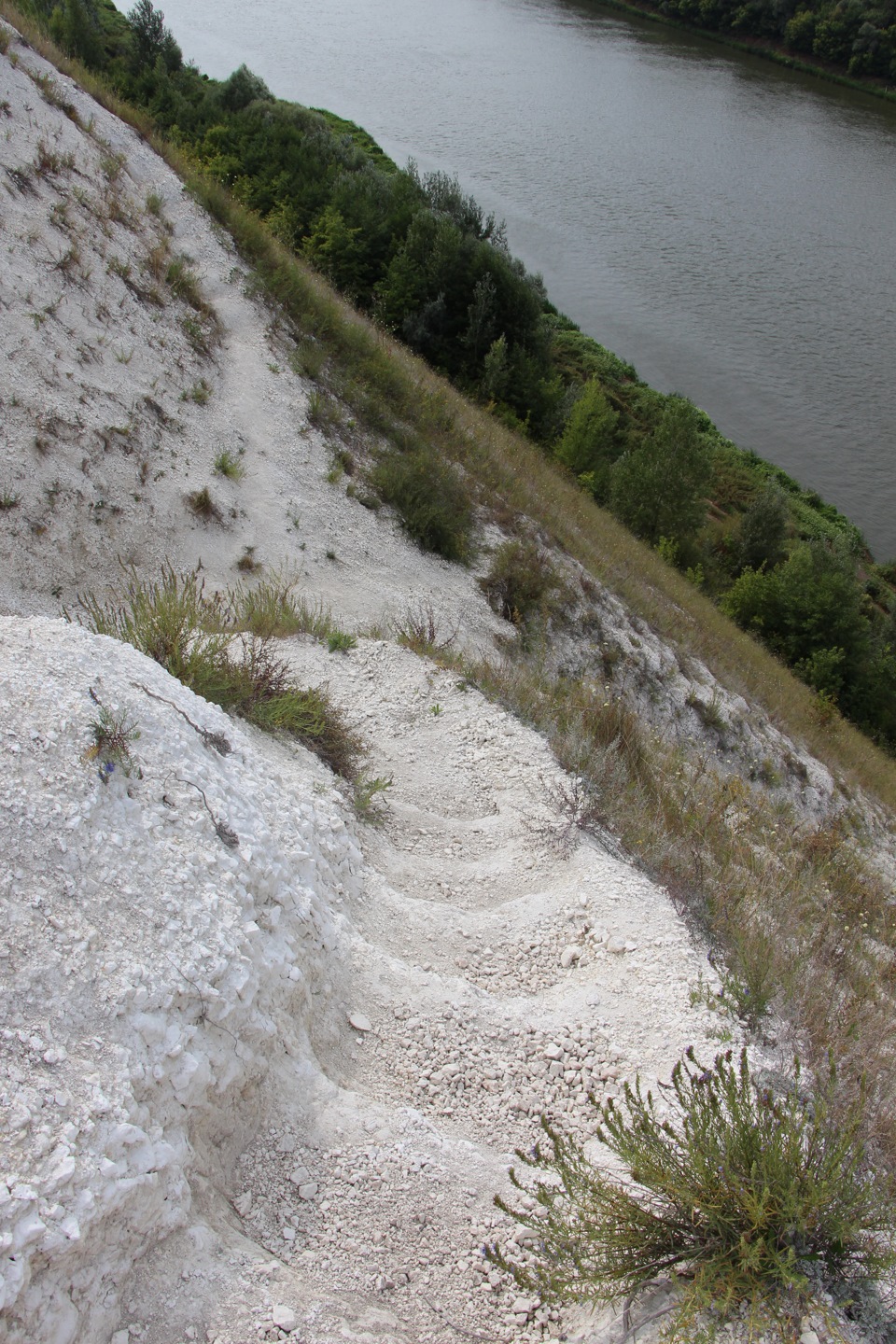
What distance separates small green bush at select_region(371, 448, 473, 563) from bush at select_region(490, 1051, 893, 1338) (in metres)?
9.15

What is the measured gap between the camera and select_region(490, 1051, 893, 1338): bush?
98.3 inches

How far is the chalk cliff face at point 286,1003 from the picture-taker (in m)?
2.42

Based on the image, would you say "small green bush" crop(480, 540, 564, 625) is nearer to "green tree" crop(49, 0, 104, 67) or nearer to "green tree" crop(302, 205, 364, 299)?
"green tree" crop(302, 205, 364, 299)

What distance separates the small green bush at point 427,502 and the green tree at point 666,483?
11769 mm

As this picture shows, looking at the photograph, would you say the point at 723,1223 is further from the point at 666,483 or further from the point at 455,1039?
the point at 666,483

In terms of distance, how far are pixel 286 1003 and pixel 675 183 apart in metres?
46.2

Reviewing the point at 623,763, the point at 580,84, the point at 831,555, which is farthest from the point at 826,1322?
the point at 580,84

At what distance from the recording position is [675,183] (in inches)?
1597

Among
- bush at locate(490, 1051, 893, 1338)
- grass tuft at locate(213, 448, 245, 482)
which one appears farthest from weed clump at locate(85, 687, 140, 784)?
grass tuft at locate(213, 448, 245, 482)

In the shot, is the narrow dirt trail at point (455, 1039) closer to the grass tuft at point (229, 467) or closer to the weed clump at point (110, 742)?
the weed clump at point (110, 742)

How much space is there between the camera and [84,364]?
10.1 metres

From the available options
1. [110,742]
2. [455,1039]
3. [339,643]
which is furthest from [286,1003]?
[339,643]

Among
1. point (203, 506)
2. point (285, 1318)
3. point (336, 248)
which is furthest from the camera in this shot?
point (336, 248)

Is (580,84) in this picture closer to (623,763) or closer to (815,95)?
(815,95)
